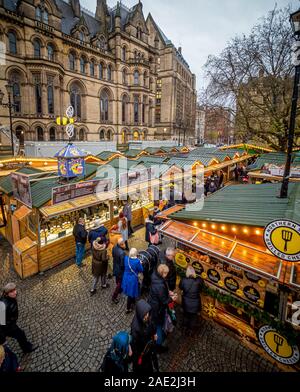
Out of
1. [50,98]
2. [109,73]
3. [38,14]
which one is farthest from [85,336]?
[109,73]

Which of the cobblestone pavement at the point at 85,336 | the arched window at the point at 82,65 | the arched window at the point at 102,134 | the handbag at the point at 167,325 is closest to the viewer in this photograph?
the cobblestone pavement at the point at 85,336

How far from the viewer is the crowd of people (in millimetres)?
3045

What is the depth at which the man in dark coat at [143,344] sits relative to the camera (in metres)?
3.30

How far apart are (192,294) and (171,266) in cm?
98

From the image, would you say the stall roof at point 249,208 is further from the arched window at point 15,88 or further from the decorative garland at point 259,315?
the arched window at point 15,88

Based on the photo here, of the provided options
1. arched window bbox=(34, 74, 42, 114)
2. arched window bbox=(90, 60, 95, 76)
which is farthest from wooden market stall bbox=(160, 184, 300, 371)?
arched window bbox=(90, 60, 95, 76)

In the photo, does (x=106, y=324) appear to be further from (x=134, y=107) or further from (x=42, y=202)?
(x=134, y=107)

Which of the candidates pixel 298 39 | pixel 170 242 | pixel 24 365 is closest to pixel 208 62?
pixel 298 39

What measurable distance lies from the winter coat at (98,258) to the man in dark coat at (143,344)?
2.71 metres

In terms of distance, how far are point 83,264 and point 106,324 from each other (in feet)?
9.82

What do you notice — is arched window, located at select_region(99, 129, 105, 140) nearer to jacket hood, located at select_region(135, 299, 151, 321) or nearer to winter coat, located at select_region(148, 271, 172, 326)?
winter coat, located at select_region(148, 271, 172, 326)

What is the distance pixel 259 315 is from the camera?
4180mm

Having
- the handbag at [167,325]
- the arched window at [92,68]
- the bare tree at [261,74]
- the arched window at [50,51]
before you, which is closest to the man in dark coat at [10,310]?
the handbag at [167,325]

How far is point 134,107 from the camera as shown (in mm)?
44281
